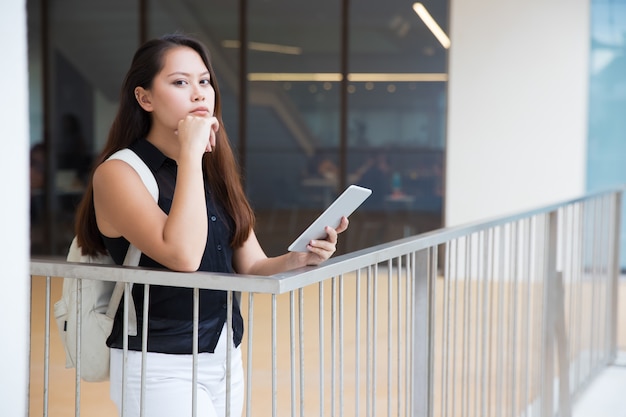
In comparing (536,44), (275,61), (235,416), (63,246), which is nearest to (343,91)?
(275,61)

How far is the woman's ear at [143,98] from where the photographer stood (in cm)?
→ 196

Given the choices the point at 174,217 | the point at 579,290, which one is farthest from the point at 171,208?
the point at 579,290

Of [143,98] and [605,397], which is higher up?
[143,98]

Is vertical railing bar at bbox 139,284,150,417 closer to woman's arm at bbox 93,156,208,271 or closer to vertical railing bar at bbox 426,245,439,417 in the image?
woman's arm at bbox 93,156,208,271

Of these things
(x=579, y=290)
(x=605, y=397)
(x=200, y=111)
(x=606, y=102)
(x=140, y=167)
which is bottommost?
(x=605, y=397)

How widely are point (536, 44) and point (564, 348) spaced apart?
494 cm

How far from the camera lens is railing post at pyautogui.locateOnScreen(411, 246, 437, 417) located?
2361 millimetres

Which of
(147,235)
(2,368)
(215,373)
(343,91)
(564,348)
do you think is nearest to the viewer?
(2,368)

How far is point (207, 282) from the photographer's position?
1616 millimetres

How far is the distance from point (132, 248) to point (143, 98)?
1.17 feet

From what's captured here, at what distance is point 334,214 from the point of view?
1.85m

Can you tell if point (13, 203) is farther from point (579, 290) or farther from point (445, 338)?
point (579, 290)

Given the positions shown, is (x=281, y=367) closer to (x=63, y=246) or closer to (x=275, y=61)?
(x=275, y=61)

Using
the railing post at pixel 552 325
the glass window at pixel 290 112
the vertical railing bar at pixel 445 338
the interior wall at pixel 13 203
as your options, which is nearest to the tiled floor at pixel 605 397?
the railing post at pixel 552 325
